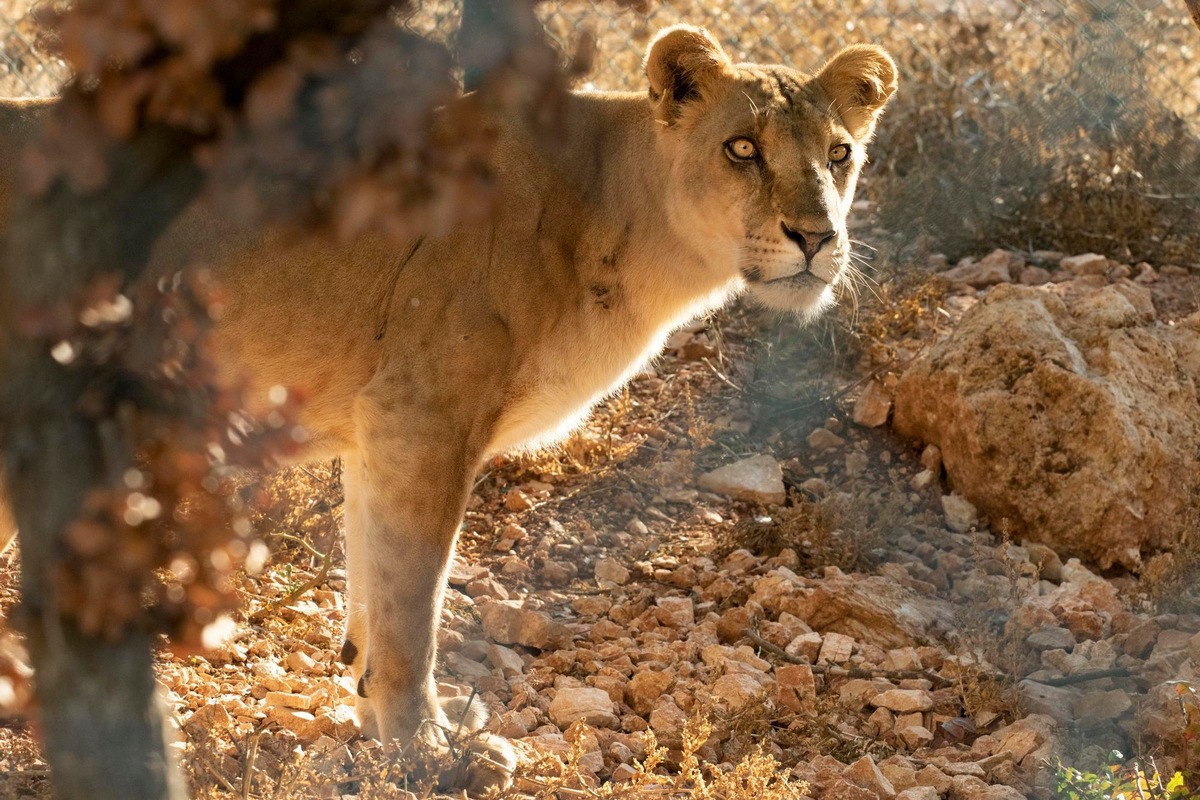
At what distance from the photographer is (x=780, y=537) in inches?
216

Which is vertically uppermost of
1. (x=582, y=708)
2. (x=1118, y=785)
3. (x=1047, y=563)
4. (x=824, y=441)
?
(x=824, y=441)

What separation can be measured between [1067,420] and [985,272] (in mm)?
1801

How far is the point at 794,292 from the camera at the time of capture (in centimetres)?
409

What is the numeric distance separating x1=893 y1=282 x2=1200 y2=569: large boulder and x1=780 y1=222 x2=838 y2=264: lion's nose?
1.99 meters

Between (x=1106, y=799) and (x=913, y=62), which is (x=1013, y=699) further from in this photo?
(x=913, y=62)

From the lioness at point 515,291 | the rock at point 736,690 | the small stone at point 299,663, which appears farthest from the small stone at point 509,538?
the rock at point 736,690

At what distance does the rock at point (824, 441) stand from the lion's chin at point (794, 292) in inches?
80.1

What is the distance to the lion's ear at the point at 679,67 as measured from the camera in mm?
4273

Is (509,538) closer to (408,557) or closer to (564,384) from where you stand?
(564,384)

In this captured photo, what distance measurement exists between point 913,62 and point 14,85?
17.7 feet

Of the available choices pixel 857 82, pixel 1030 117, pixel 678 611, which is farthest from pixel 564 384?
pixel 1030 117

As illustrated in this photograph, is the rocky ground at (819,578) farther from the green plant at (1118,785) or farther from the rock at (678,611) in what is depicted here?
the green plant at (1118,785)

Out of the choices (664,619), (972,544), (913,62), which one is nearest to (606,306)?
(664,619)

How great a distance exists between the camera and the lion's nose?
398cm
